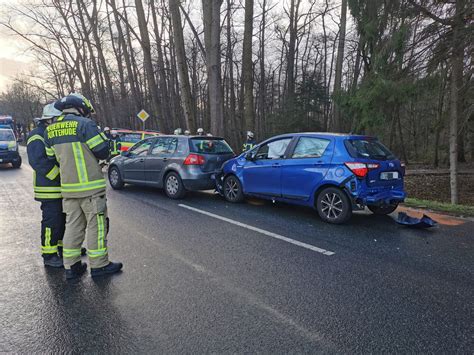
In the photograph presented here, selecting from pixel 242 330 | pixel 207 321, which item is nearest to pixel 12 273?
pixel 207 321

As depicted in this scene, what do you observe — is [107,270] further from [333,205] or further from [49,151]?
[333,205]

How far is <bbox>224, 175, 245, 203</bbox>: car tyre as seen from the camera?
7.57 metres

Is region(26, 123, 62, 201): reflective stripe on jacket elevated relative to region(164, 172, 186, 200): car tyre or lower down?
elevated

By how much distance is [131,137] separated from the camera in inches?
623

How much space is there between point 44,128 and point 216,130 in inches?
366

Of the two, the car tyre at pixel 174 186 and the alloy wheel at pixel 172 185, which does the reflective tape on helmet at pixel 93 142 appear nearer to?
the car tyre at pixel 174 186

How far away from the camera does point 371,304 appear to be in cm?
308

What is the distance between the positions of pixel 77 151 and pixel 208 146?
15.8ft

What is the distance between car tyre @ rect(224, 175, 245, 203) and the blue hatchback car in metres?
0.60

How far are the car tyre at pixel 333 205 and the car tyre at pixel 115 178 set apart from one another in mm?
5999

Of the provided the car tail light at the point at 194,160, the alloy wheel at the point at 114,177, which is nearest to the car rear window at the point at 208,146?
the car tail light at the point at 194,160

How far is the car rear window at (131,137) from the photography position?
51.4 feet

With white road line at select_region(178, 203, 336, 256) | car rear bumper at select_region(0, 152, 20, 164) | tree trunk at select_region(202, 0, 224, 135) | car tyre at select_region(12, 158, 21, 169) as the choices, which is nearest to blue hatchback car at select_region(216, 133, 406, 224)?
white road line at select_region(178, 203, 336, 256)

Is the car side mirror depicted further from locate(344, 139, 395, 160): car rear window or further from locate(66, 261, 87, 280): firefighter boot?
locate(66, 261, 87, 280): firefighter boot
